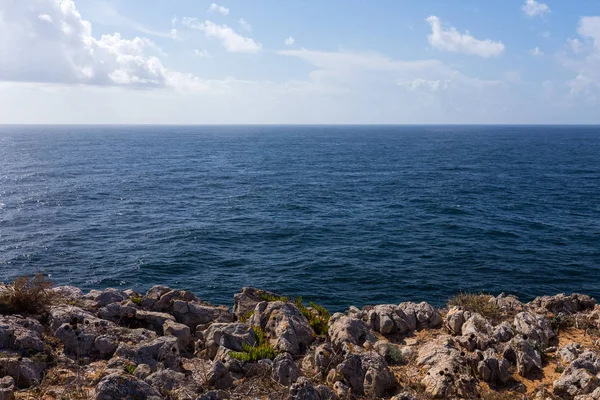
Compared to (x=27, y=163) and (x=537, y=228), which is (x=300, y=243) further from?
(x=27, y=163)

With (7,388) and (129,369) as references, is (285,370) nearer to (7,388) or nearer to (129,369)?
(129,369)

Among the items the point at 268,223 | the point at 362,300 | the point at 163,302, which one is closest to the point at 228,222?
the point at 268,223

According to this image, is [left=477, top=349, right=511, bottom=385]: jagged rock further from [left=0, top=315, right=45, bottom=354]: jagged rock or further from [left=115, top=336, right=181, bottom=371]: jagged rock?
[left=0, top=315, right=45, bottom=354]: jagged rock

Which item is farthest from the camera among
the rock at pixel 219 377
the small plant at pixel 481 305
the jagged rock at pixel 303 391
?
the small plant at pixel 481 305

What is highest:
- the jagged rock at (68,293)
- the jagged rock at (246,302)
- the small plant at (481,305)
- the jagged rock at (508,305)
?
the jagged rock at (68,293)

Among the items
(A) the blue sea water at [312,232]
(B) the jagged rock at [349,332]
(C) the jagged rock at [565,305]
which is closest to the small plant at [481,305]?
(C) the jagged rock at [565,305]

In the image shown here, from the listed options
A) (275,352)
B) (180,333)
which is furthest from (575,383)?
(180,333)

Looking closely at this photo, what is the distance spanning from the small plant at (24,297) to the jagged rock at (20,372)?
19.0 ft

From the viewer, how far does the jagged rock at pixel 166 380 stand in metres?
15.1

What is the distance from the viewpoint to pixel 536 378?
60.3 ft

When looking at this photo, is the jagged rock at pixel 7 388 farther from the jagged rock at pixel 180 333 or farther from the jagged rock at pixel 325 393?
the jagged rock at pixel 325 393

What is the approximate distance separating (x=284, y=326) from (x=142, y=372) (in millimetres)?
6621

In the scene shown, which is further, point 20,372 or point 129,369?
point 129,369

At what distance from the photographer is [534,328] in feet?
71.7
